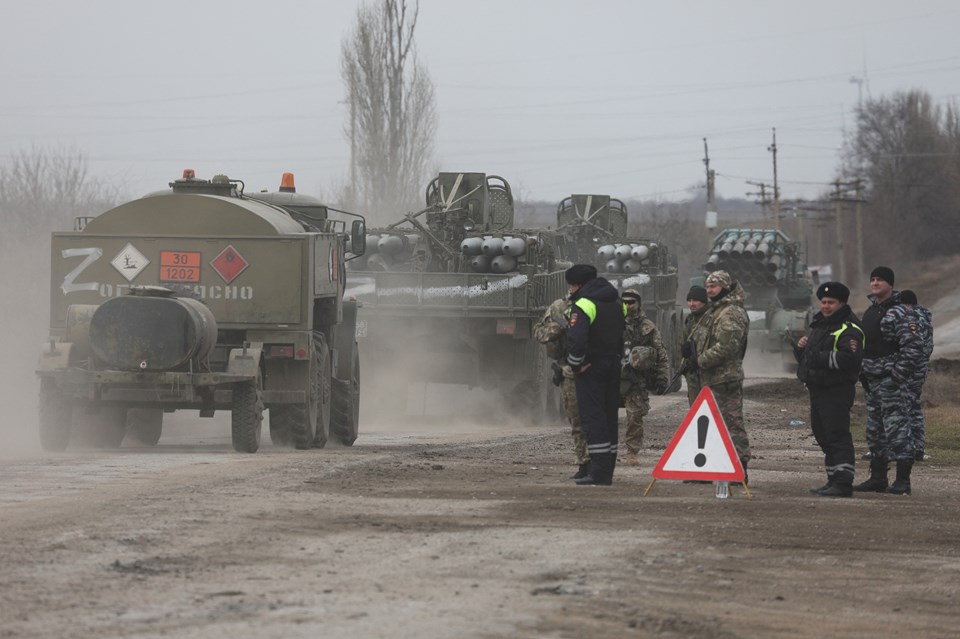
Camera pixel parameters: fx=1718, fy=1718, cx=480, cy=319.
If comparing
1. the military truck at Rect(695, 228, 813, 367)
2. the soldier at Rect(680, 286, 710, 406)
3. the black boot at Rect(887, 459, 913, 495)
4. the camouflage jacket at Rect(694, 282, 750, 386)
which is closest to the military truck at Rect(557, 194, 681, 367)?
the military truck at Rect(695, 228, 813, 367)

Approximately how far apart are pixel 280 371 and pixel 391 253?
7998 millimetres

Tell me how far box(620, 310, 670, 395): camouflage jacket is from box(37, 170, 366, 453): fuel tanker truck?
3.19 metres

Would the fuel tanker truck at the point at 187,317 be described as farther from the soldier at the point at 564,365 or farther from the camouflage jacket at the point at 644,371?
the soldier at the point at 564,365

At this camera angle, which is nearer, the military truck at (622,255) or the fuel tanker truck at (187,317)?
the fuel tanker truck at (187,317)

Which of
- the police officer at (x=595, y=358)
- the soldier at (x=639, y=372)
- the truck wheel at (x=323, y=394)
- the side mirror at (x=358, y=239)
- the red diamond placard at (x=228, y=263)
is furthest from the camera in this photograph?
the side mirror at (x=358, y=239)

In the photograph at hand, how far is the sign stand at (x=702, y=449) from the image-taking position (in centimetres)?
1291

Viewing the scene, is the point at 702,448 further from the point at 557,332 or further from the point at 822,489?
the point at 557,332

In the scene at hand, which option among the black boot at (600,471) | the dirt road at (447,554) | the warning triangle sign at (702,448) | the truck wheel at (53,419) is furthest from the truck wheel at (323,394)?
the warning triangle sign at (702,448)

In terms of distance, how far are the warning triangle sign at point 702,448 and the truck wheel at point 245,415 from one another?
190 inches

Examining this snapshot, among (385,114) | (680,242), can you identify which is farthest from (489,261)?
(680,242)

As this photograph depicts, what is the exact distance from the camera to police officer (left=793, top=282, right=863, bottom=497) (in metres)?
13.4

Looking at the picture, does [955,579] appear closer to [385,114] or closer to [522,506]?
[522,506]

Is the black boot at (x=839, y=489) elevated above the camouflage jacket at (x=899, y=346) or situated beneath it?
situated beneath

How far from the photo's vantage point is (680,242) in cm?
8519
